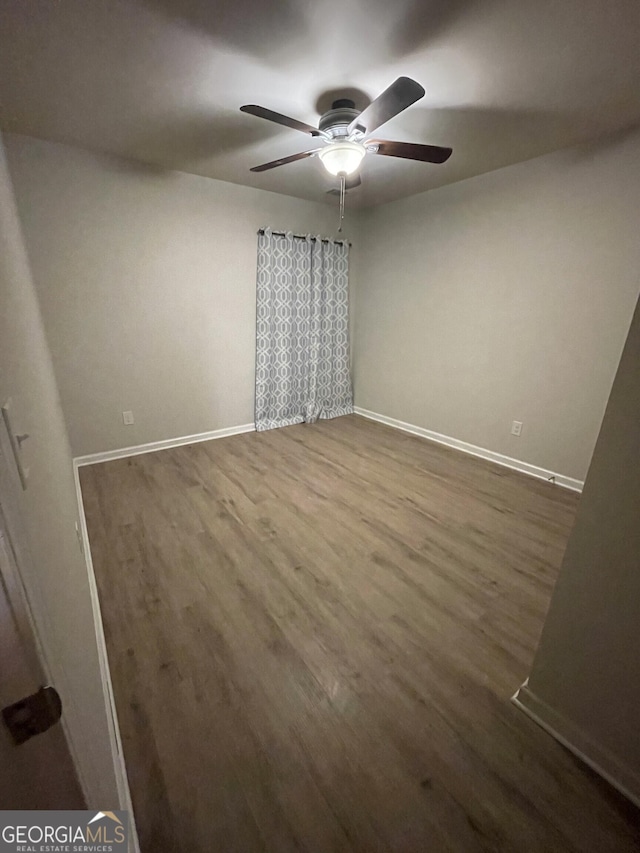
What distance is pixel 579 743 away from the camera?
103 centimetres

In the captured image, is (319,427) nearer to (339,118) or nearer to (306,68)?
(339,118)

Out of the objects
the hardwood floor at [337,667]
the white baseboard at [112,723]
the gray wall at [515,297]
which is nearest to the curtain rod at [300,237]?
the gray wall at [515,297]

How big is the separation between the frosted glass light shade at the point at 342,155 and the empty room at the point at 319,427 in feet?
0.04

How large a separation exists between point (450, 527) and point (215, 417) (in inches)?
92.6

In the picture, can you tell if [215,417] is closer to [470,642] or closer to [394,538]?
[394,538]

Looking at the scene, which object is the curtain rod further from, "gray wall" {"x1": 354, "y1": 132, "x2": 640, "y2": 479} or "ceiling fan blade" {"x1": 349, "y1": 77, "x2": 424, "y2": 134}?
"ceiling fan blade" {"x1": 349, "y1": 77, "x2": 424, "y2": 134}

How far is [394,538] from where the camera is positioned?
6.57 feet

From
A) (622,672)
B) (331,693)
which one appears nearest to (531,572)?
(622,672)

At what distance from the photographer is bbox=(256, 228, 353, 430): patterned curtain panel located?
3.36 m

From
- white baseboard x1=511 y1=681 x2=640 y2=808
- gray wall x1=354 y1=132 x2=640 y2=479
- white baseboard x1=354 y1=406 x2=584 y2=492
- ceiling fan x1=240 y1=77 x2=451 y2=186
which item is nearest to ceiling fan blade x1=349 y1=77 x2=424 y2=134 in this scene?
ceiling fan x1=240 y1=77 x2=451 y2=186

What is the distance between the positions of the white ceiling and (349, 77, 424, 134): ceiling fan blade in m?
0.21

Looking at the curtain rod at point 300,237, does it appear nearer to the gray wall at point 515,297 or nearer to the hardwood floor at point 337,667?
the gray wall at point 515,297

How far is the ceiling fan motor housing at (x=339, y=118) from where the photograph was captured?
1.73m

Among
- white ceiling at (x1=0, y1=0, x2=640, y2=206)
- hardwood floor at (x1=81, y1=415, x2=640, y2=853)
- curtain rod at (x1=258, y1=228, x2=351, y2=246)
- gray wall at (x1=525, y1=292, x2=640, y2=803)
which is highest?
white ceiling at (x1=0, y1=0, x2=640, y2=206)
